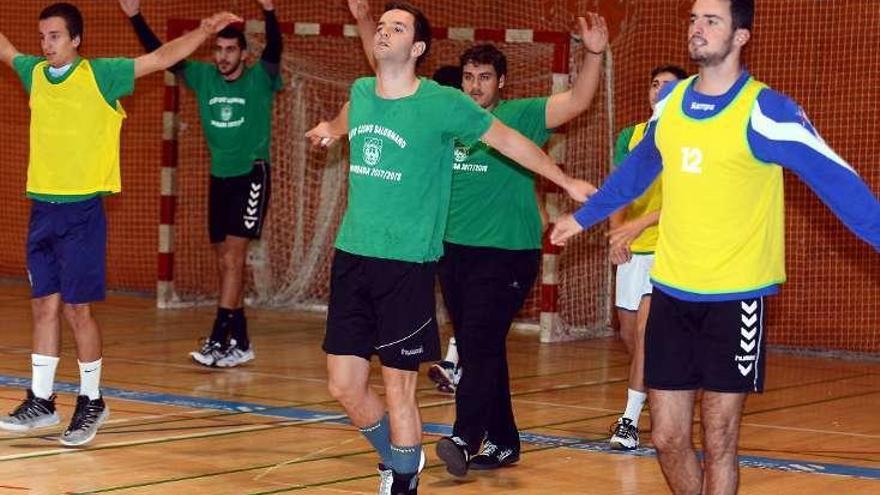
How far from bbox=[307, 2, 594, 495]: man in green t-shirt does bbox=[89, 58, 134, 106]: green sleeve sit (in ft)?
6.92

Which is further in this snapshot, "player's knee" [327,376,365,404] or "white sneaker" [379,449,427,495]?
"white sneaker" [379,449,427,495]

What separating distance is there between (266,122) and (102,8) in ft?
17.3

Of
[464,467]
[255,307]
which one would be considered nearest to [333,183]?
[255,307]

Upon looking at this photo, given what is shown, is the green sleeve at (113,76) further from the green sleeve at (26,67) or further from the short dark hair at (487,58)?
the short dark hair at (487,58)

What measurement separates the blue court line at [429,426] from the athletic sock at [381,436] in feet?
6.52

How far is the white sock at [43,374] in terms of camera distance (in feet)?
28.0

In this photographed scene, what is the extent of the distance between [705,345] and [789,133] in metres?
0.82

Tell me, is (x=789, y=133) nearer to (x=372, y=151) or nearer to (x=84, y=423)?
(x=372, y=151)

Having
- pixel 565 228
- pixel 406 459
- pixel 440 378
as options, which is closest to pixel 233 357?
pixel 440 378

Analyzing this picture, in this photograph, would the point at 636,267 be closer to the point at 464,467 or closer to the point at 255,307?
the point at 464,467

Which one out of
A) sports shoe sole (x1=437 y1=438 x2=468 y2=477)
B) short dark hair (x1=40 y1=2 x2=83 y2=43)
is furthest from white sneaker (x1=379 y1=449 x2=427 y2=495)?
short dark hair (x1=40 y1=2 x2=83 y2=43)

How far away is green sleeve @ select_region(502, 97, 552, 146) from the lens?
26.1ft

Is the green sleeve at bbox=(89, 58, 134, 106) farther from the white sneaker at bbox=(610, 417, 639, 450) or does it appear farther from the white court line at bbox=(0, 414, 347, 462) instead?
the white sneaker at bbox=(610, 417, 639, 450)

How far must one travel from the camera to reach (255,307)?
50.6ft
